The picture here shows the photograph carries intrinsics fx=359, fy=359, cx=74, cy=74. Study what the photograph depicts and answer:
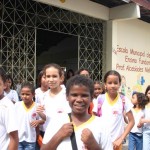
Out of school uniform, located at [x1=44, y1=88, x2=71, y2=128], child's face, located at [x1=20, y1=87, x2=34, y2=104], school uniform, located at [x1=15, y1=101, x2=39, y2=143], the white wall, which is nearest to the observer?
school uniform, located at [x1=44, y1=88, x2=71, y2=128]

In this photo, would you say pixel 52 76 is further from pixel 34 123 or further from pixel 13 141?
pixel 13 141

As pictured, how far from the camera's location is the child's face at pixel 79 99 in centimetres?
204

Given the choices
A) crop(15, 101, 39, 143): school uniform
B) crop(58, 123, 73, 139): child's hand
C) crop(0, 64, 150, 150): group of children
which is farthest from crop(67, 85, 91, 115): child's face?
crop(15, 101, 39, 143): school uniform

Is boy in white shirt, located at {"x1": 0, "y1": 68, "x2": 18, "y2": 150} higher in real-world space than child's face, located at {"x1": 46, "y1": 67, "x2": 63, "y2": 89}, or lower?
lower

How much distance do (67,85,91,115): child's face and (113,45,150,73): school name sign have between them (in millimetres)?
7156

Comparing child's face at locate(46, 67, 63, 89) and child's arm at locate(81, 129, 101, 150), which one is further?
child's face at locate(46, 67, 63, 89)

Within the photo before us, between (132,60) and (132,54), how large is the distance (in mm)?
172

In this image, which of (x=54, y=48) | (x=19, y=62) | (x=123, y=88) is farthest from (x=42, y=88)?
(x=54, y=48)

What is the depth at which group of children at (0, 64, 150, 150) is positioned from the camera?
2029mm

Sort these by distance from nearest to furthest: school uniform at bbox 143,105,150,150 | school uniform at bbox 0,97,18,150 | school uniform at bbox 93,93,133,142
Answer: school uniform at bbox 0,97,18,150 < school uniform at bbox 93,93,133,142 < school uniform at bbox 143,105,150,150

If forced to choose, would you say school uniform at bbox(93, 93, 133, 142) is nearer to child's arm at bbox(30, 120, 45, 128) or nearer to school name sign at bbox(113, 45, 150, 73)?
child's arm at bbox(30, 120, 45, 128)

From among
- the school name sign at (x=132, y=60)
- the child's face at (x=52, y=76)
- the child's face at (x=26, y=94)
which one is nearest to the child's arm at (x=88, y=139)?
the child's face at (x=52, y=76)

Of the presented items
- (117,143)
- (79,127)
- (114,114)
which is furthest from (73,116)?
(114,114)

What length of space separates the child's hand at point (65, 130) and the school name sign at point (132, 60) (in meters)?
7.25
